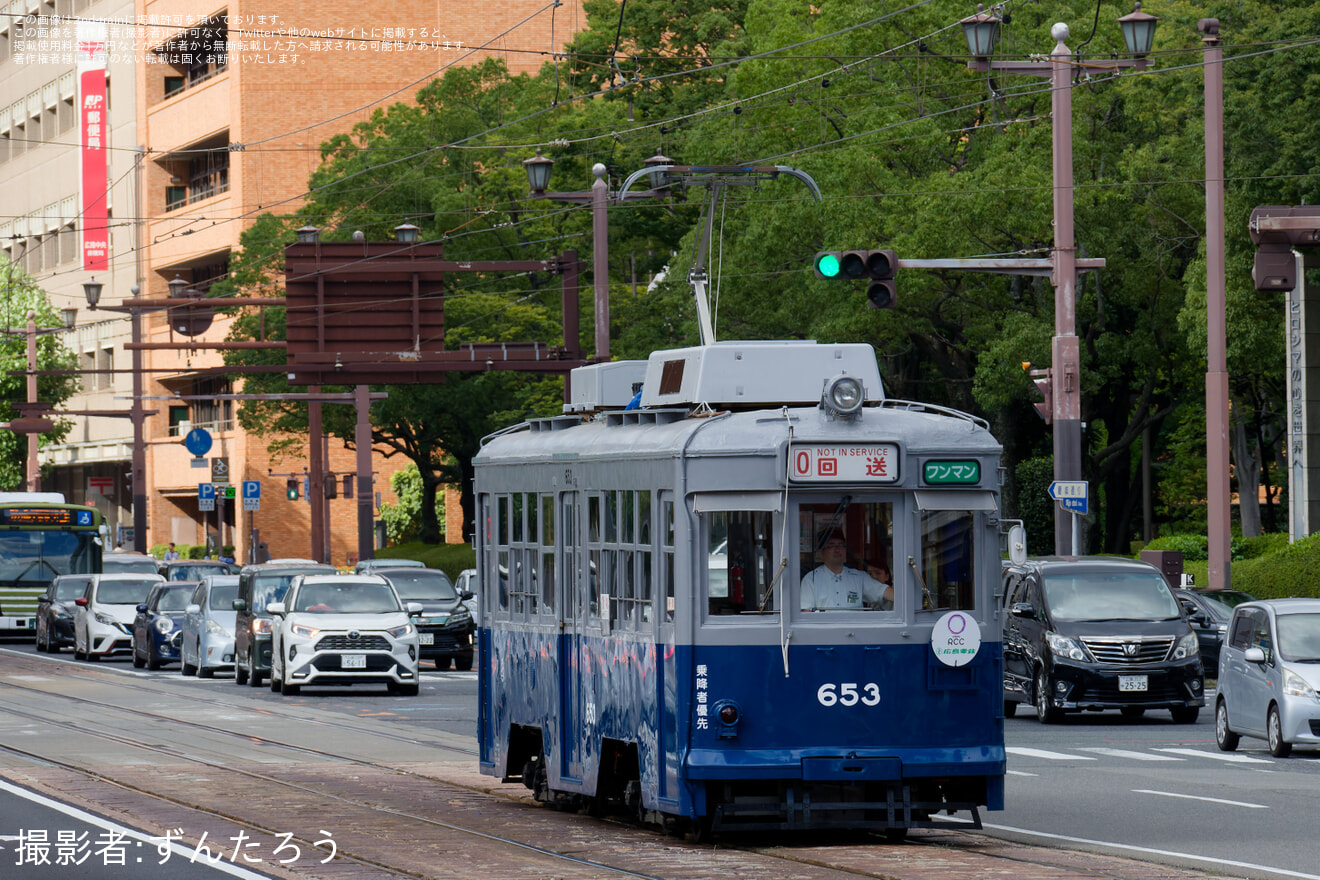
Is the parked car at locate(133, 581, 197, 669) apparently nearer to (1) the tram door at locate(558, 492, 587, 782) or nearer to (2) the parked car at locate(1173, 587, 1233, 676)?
(2) the parked car at locate(1173, 587, 1233, 676)

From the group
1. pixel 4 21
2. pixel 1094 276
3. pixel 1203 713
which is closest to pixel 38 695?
pixel 1203 713

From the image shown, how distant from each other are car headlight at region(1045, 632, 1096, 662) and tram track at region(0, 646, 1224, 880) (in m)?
7.00

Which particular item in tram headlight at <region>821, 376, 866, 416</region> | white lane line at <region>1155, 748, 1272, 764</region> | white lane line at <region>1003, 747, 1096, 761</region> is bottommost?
white lane line at <region>1155, 748, 1272, 764</region>

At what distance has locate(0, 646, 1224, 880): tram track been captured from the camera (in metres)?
12.2

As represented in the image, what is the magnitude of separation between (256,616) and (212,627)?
369cm

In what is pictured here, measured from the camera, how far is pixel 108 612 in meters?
43.0

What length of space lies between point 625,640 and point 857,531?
157 cm

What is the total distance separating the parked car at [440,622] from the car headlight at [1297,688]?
61.3ft

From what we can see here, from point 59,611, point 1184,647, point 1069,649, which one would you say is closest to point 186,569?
point 59,611

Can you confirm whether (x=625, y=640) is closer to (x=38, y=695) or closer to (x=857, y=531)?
(x=857, y=531)

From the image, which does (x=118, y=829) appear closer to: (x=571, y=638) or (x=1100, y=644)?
(x=571, y=638)

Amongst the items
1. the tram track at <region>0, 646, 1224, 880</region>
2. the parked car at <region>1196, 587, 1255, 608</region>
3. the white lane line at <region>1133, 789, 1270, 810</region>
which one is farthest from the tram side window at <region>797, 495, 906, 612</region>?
the parked car at <region>1196, 587, 1255, 608</region>

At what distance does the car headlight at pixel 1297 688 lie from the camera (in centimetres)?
2092

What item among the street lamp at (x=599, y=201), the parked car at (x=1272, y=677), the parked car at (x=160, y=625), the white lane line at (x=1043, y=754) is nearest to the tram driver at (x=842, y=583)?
the white lane line at (x=1043, y=754)
